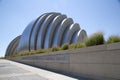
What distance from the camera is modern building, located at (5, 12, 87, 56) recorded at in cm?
4059

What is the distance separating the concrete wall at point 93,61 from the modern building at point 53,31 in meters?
24.6

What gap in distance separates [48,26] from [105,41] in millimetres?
32145

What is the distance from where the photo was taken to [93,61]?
10.3 metres

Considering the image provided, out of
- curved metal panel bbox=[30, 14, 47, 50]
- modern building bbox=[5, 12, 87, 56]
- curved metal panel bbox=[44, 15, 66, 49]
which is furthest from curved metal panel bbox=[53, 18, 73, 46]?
curved metal panel bbox=[30, 14, 47, 50]

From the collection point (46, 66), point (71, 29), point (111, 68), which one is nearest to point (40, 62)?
point (46, 66)

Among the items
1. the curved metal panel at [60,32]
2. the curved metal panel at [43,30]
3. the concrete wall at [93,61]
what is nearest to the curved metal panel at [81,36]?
the curved metal panel at [60,32]

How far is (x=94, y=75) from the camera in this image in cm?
1023

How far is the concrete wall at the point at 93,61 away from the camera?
8672mm

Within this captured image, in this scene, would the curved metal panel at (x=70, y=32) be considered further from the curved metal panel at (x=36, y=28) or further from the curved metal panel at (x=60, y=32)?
the curved metal panel at (x=36, y=28)

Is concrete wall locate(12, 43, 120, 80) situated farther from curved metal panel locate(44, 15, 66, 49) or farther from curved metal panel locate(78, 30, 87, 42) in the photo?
curved metal panel locate(78, 30, 87, 42)

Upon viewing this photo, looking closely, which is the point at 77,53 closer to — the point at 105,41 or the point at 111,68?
the point at 105,41

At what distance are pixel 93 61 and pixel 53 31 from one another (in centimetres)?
3121

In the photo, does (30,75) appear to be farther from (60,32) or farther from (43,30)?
(43,30)

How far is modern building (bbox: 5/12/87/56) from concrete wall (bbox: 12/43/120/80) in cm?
2458
